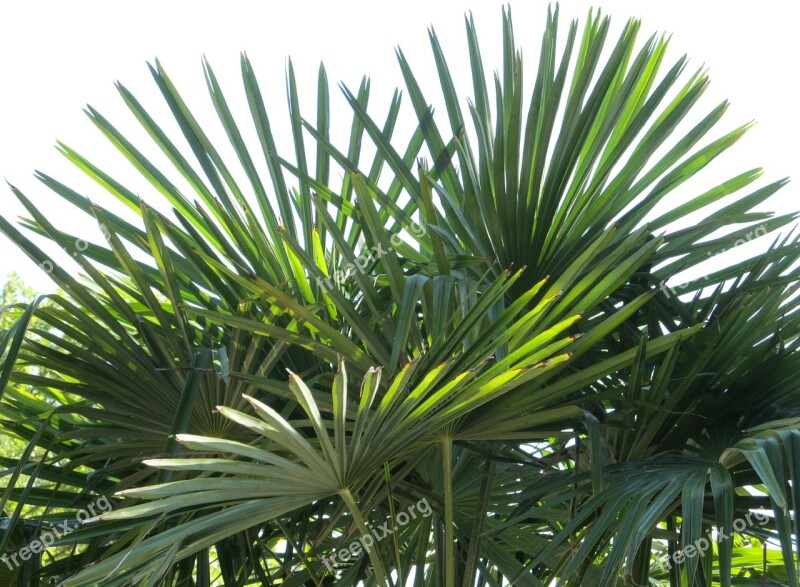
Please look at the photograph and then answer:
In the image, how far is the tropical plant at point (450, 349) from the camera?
1555 mm

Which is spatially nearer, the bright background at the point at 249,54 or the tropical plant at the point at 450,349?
the tropical plant at the point at 450,349

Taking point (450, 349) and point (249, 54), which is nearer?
point (450, 349)

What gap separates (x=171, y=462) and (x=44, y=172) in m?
1.49

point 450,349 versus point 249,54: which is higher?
point 249,54

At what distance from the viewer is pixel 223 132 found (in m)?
2.54

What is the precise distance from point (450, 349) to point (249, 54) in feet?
4.90

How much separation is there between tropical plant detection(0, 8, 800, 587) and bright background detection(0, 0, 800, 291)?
7 cm

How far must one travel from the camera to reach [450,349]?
62.7 inches

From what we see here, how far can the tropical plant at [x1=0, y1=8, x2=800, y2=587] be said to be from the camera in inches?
61.2

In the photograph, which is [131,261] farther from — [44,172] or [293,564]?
[293,564]

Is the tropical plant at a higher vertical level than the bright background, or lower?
lower

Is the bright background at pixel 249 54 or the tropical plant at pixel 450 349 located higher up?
the bright background at pixel 249 54

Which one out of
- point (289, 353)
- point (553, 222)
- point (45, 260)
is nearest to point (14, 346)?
point (45, 260)

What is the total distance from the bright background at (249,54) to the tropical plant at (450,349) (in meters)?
0.07
